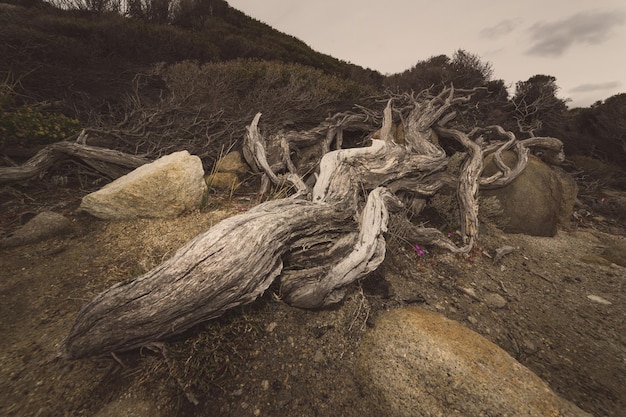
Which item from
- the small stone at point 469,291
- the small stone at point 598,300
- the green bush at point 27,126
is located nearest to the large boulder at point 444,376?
the small stone at point 469,291

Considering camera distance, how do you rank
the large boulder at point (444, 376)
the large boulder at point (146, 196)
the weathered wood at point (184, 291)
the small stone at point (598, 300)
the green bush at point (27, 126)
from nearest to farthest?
the large boulder at point (444, 376)
the weathered wood at point (184, 291)
the small stone at point (598, 300)
the large boulder at point (146, 196)
the green bush at point (27, 126)

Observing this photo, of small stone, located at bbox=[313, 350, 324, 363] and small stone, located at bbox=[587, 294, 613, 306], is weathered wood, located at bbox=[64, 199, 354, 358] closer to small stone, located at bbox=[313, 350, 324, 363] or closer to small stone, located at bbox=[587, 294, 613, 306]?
small stone, located at bbox=[313, 350, 324, 363]

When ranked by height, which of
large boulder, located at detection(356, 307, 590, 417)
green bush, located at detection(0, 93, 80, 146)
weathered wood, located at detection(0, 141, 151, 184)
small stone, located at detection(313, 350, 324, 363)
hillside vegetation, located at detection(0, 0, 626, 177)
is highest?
hillside vegetation, located at detection(0, 0, 626, 177)

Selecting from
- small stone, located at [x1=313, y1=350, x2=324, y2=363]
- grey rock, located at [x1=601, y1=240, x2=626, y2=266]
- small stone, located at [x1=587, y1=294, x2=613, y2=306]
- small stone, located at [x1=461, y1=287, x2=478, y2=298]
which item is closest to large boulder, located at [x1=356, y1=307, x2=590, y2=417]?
small stone, located at [x1=313, y1=350, x2=324, y2=363]

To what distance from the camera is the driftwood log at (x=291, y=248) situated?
1.73 meters

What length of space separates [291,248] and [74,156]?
14.2 feet

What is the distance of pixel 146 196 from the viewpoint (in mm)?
3053

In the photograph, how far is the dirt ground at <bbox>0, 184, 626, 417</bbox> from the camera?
1605 millimetres

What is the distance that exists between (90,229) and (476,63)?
1235 centimetres

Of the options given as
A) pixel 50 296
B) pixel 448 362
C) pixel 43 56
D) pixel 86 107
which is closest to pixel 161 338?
pixel 50 296

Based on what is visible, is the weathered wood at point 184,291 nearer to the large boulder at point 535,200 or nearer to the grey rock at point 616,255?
the large boulder at point 535,200

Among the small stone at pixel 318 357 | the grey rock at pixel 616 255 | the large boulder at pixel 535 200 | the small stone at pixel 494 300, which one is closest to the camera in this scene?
the small stone at pixel 318 357

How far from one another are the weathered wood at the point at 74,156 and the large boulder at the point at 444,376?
4.76 metres

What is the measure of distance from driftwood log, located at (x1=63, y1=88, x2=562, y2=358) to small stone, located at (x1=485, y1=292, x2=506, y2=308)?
2.43 ft
